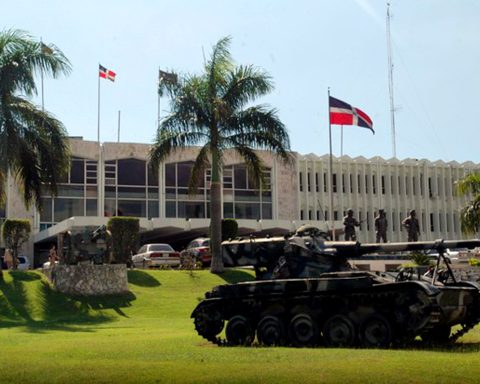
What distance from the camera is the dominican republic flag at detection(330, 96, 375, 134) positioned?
45.8 m

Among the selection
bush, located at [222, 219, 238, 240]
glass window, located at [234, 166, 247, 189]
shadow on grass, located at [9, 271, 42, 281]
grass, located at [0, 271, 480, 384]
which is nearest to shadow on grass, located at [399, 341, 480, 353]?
grass, located at [0, 271, 480, 384]

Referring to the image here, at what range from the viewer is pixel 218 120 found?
33.6 metres

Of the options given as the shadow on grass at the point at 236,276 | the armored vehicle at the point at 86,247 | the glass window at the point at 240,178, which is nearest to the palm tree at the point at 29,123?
the armored vehicle at the point at 86,247

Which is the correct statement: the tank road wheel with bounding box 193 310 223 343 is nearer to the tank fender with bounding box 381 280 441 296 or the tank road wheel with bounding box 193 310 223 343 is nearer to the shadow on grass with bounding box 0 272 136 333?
the tank fender with bounding box 381 280 441 296

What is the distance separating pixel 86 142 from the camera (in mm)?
51656

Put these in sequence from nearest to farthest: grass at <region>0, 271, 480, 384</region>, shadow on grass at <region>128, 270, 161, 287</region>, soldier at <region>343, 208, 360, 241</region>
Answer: grass at <region>0, 271, 480, 384</region> → shadow on grass at <region>128, 270, 161, 287</region> → soldier at <region>343, 208, 360, 241</region>

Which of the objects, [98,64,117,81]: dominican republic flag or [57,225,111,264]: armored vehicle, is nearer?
[57,225,111,264]: armored vehicle

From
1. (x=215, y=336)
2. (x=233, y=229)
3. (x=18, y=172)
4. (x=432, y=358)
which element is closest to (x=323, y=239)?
(x=215, y=336)

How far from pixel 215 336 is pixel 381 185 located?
165 feet

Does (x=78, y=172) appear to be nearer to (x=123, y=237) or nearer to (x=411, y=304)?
(x=123, y=237)

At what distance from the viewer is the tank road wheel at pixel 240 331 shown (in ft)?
53.9

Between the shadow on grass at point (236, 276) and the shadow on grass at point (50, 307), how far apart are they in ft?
16.6

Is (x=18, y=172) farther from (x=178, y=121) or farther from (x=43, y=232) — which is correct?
(x=43, y=232)

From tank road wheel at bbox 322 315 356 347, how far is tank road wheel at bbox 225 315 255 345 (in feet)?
5.68
